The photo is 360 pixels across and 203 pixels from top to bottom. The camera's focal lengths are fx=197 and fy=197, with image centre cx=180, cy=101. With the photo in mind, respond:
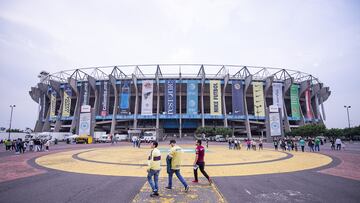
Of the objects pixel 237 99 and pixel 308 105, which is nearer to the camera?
pixel 237 99

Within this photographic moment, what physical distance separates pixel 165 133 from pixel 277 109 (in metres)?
46.6

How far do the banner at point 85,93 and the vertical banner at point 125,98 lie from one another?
1374 cm

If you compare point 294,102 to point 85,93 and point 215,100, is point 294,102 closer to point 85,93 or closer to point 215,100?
point 215,100

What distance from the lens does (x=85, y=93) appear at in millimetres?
72000

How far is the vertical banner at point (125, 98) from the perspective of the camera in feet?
221

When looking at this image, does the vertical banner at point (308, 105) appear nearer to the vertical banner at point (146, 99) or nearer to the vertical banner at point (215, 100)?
the vertical banner at point (215, 100)

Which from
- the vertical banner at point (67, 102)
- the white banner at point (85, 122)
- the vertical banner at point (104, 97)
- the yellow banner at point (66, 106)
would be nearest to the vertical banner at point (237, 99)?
the vertical banner at point (104, 97)

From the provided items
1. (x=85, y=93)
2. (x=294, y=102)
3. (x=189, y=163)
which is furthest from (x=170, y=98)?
(x=189, y=163)

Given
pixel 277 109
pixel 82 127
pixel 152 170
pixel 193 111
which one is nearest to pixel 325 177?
pixel 152 170

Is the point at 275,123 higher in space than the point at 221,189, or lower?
higher

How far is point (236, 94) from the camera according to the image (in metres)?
67.7

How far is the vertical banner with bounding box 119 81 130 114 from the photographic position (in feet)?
221

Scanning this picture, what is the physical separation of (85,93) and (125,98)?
1630 cm

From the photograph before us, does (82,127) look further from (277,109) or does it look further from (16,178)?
(277,109)
